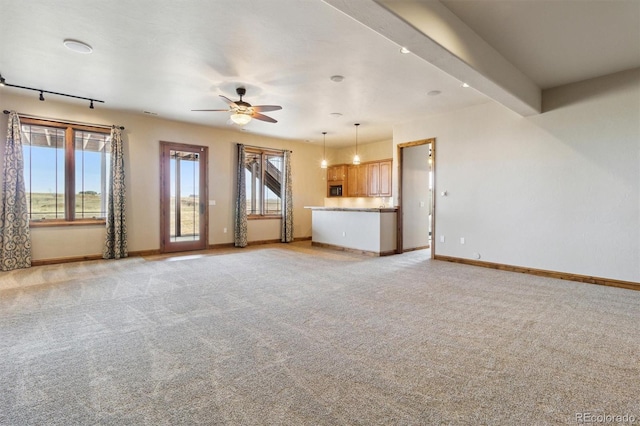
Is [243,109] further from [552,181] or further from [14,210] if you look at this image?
[552,181]

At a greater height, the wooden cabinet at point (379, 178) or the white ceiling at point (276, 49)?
the white ceiling at point (276, 49)

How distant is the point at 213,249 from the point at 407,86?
5695mm

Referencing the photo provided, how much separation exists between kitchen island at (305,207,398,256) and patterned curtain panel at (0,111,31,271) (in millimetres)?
5850

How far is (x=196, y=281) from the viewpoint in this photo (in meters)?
4.42

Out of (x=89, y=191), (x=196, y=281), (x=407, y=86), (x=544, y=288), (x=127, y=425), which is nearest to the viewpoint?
(x=127, y=425)

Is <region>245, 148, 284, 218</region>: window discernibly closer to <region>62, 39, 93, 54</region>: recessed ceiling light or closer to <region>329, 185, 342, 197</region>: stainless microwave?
<region>329, 185, 342, 197</region>: stainless microwave

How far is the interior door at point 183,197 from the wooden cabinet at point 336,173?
4.13 meters

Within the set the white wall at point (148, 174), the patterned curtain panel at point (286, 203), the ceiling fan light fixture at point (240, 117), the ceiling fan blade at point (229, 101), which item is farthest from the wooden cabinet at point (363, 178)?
the ceiling fan blade at point (229, 101)

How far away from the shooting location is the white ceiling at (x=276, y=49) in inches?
114

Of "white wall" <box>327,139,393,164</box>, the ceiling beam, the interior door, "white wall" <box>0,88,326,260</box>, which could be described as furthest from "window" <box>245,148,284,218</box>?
the ceiling beam

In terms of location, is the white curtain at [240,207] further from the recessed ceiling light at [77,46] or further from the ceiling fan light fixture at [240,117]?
the recessed ceiling light at [77,46]

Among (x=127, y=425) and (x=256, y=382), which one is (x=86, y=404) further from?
(x=256, y=382)

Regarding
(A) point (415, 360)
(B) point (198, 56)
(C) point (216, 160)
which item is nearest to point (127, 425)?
(A) point (415, 360)

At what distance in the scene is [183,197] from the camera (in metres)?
7.18
